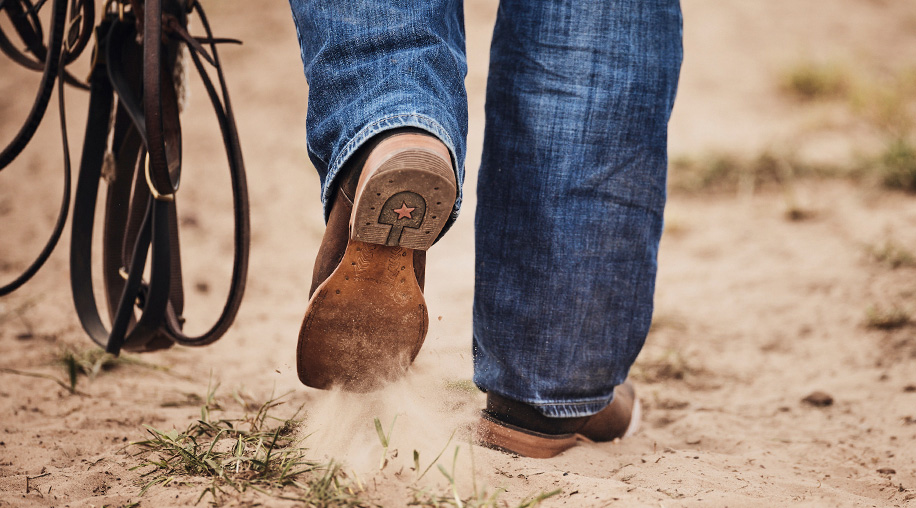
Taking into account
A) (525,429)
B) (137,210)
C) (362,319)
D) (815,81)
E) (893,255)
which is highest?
(815,81)

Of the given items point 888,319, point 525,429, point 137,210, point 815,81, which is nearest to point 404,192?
point 525,429

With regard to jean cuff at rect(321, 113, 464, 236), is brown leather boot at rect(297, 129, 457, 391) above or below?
below

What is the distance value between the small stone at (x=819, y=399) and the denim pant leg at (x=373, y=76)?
1.28 m

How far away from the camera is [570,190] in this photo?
128 cm

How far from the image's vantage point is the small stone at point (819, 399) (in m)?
1.82

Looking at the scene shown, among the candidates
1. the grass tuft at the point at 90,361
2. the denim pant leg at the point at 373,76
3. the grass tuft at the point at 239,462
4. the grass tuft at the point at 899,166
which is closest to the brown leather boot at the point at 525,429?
the grass tuft at the point at 239,462

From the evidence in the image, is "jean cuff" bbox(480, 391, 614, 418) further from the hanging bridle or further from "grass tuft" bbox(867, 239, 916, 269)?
"grass tuft" bbox(867, 239, 916, 269)

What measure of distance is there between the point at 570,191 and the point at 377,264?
419mm

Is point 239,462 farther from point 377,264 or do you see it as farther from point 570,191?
point 570,191

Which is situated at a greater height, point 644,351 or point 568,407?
point 568,407

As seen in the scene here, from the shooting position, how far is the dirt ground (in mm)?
1187

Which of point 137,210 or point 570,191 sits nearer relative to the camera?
point 570,191

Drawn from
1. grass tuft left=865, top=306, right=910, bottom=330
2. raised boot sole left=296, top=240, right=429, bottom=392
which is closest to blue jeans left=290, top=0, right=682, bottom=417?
raised boot sole left=296, top=240, right=429, bottom=392

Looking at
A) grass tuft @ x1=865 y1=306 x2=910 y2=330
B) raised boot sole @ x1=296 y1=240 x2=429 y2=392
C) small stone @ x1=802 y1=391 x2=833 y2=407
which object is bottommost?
small stone @ x1=802 y1=391 x2=833 y2=407
